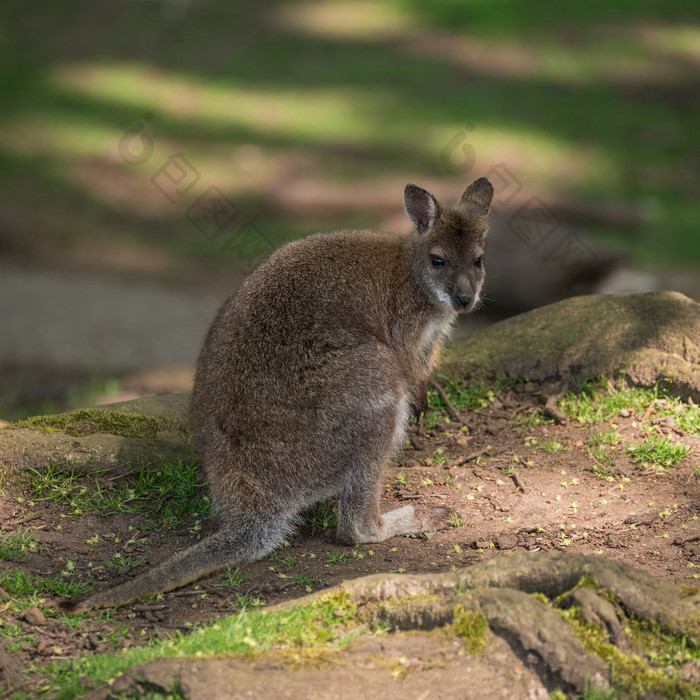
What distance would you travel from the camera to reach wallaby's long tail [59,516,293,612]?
→ 4168 mm

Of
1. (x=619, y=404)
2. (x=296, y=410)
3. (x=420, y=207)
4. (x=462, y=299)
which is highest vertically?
(x=420, y=207)

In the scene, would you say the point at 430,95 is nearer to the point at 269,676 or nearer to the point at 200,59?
the point at 200,59

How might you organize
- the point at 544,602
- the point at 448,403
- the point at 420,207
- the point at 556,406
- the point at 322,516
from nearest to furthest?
the point at 544,602 → the point at 322,516 → the point at 420,207 → the point at 556,406 → the point at 448,403

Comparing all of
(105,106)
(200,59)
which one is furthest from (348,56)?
(105,106)

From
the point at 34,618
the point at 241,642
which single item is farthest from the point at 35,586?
the point at 241,642

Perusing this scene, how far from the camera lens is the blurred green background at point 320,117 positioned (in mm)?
13719

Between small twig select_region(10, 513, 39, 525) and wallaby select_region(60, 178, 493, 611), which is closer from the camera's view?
wallaby select_region(60, 178, 493, 611)

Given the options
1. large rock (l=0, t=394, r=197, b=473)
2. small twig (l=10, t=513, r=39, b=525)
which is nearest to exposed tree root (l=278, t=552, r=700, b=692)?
small twig (l=10, t=513, r=39, b=525)

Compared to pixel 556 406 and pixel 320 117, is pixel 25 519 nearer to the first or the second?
pixel 556 406

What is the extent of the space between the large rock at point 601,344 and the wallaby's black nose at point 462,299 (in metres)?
1.08

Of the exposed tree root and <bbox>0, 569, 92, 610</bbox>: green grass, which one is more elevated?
the exposed tree root

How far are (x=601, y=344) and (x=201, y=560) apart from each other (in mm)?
3027

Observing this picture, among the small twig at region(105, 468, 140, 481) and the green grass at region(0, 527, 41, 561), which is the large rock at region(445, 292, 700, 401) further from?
the green grass at region(0, 527, 41, 561)

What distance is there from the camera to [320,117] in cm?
1631
